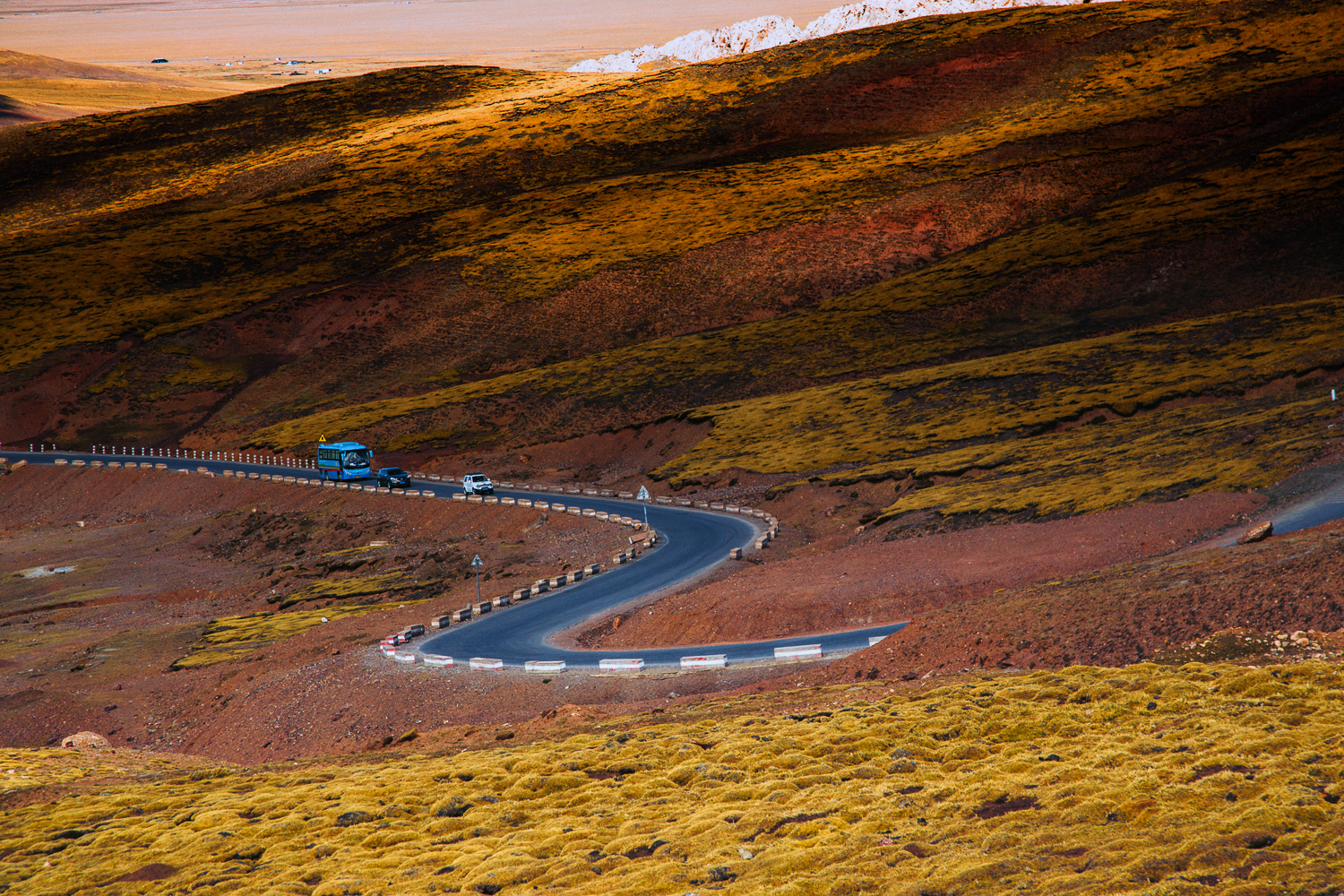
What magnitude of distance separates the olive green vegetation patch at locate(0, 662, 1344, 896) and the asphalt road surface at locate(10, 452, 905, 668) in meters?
8.85

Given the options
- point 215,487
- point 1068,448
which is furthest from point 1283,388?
point 215,487

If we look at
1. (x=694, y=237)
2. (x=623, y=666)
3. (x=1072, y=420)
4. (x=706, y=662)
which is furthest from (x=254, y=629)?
(x=694, y=237)

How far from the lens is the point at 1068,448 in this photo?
65.2m

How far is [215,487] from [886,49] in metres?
155

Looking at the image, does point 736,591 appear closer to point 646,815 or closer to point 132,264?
point 646,815

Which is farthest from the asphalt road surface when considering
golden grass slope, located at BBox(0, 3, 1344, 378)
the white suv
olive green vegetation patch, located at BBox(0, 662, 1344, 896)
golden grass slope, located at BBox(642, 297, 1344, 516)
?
golden grass slope, located at BBox(0, 3, 1344, 378)

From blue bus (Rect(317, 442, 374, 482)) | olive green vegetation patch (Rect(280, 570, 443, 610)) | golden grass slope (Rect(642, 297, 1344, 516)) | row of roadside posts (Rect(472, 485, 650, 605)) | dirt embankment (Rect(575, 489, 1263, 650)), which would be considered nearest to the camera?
dirt embankment (Rect(575, 489, 1263, 650))

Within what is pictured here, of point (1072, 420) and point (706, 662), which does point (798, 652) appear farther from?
point (1072, 420)

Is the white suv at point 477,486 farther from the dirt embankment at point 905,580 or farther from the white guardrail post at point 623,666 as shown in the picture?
the white guardrail post at point 623,666

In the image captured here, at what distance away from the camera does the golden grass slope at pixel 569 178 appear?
145 m

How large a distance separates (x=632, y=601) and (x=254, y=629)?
2028 cm

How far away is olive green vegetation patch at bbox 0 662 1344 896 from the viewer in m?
17.2

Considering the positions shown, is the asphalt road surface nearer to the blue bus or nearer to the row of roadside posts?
the row of roadside posts

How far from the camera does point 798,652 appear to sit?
120ft
